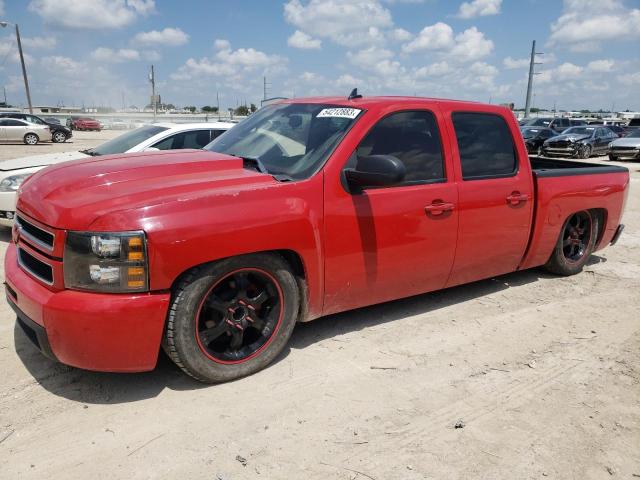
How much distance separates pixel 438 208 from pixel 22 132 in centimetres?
2719

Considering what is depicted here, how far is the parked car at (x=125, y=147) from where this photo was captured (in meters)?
6.21

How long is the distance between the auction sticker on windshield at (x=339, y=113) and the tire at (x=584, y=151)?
74.0 feet

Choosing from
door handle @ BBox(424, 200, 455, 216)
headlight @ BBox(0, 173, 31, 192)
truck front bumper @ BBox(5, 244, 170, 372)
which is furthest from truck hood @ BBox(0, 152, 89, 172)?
door handle @ BBox(424, 200, 455, 216)

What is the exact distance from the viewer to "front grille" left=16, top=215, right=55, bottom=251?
9.19 ft

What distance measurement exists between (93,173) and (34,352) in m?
1.35

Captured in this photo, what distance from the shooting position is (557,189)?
15.8 feet

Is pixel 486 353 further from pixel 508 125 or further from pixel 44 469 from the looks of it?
pixel 44 469

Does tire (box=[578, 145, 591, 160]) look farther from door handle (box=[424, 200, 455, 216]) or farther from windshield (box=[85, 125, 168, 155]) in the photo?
door handle (box=[424, 200, 455, 216])

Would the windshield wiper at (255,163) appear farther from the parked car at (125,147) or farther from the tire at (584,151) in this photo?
the tire at (584,151)

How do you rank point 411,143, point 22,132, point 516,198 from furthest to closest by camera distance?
1. point 22,132
2. point 516,198
3. point 411,143

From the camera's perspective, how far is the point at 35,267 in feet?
9.73

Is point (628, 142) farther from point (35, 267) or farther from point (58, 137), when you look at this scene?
point (58, 137)

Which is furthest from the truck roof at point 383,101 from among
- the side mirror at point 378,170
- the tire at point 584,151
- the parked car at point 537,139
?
the parked car at point 537,139

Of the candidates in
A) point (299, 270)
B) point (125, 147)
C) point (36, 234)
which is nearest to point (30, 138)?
point (125, 147)
